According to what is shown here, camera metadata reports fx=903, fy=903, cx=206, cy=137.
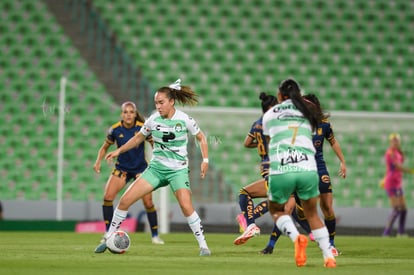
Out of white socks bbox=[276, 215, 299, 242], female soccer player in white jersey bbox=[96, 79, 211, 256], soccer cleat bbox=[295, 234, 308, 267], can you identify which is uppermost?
female soccer player in white jersey bbox=[96, 79, 211, 256]

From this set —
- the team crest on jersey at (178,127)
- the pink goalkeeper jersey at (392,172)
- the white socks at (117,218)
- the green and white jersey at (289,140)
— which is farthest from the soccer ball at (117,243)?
the pink goalkeeper jersey at (392,172)

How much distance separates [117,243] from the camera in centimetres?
1161

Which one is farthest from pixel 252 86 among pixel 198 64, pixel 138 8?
pixel 138 8

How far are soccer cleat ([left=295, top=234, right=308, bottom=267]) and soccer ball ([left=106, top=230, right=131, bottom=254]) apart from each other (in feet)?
9.45

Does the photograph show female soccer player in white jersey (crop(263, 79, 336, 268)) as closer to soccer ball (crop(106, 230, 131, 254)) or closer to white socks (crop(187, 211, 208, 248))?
white socks (crop(187, 211, 208, 248))

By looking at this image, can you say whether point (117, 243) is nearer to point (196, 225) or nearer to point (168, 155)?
point (196, 225)

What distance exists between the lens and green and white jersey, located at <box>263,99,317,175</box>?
31.7 feet

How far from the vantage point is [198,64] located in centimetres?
2639

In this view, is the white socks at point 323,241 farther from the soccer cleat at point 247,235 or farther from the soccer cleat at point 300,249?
the soccer cleat at point 247,235

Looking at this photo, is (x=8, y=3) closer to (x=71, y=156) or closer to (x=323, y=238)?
(x=71, y=156)

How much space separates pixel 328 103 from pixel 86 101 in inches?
272

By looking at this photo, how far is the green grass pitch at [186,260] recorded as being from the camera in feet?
30.5

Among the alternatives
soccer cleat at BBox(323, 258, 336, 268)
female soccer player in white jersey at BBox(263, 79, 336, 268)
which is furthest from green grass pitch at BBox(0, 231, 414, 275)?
female soccer player in white jersey at BBox(263, 79, 336, 268)

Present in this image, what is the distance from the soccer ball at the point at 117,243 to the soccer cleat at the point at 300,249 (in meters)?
2.88
